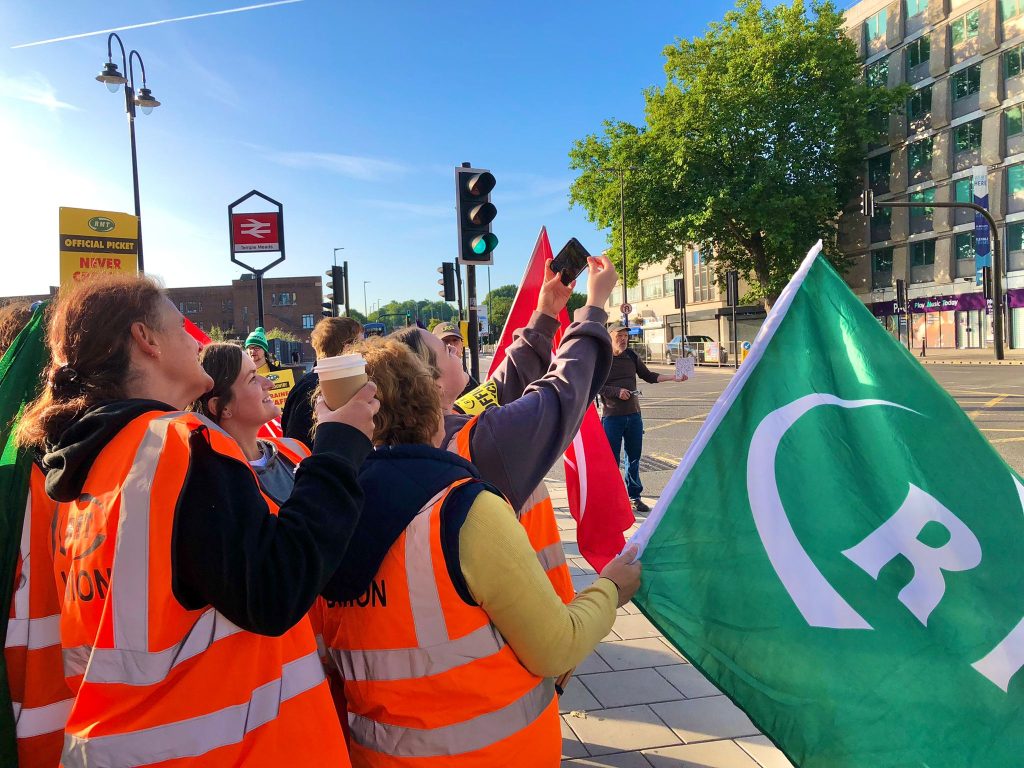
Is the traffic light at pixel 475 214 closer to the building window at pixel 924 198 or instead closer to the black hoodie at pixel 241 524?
the black hoodie at pixel 241 524

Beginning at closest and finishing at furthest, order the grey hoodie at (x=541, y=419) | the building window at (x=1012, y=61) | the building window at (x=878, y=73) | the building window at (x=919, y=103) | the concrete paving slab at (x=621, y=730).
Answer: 1. the grey hoodie at (x=541, y=419)
2. the concrete paving slab at (x=621, y=730)
3. the building window at (x=1012, y=61)
4. the building window at (x=919, y=103)
5. the building window at (x=878, y=73)

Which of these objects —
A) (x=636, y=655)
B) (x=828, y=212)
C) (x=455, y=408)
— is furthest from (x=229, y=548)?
(x=828, y=212)

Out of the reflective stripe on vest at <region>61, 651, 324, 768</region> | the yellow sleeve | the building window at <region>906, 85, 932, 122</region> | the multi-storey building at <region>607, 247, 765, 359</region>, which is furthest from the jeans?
the building window at <region>906, 85, 932, 122</region>

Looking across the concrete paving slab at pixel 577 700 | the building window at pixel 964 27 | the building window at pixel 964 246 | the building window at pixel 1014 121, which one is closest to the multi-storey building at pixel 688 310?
the building window at pixel 964 246

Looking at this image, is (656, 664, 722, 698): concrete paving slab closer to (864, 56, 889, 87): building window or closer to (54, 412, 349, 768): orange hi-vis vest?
(54, 412, 349, 768): orange hi-vis vest

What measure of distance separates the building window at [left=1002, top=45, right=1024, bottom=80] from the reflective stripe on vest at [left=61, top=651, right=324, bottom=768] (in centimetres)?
3876

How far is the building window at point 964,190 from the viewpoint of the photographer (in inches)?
1280

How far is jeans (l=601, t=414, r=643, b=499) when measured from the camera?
732 centimetres

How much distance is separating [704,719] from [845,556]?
1812mm

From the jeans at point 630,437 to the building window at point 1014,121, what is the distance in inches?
1298

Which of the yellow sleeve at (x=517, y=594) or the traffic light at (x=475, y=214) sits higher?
the traffic light at (x=475, y=214)

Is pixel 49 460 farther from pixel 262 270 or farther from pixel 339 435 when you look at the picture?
pixel 262 270

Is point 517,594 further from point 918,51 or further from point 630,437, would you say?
point 918,51

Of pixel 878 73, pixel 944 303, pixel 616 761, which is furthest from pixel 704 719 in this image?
pixel 878 73
